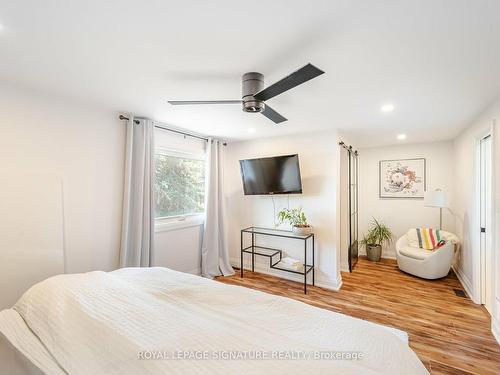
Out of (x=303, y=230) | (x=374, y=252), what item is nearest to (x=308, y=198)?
(x=303, y=230)

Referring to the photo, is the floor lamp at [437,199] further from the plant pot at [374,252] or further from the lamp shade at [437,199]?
the plant pot at [374,252]

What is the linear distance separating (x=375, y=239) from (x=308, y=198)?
7.29 ft

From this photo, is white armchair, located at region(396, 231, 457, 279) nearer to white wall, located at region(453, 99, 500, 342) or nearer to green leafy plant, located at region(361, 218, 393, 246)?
white wall, located at region(453, 99, 500, 342)

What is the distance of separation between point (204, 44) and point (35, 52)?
3.69ft

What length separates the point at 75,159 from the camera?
2.43 meters

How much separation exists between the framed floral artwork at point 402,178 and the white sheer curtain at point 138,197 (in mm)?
4432

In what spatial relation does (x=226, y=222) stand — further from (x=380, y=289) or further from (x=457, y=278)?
(x=457, y=278)

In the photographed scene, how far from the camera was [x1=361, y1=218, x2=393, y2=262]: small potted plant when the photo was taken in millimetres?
4680

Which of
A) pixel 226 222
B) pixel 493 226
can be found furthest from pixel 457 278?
pixel 226 222

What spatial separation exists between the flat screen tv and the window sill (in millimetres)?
910

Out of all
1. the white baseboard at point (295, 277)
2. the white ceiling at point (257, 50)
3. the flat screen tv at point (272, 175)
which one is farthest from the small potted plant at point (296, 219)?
the white ceiling at point (257, 50)

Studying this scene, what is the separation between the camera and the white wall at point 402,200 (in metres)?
4.40

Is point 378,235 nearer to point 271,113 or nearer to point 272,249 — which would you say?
point 272,249

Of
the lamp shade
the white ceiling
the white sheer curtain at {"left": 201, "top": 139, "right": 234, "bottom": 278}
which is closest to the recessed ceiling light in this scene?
the white ceiling
